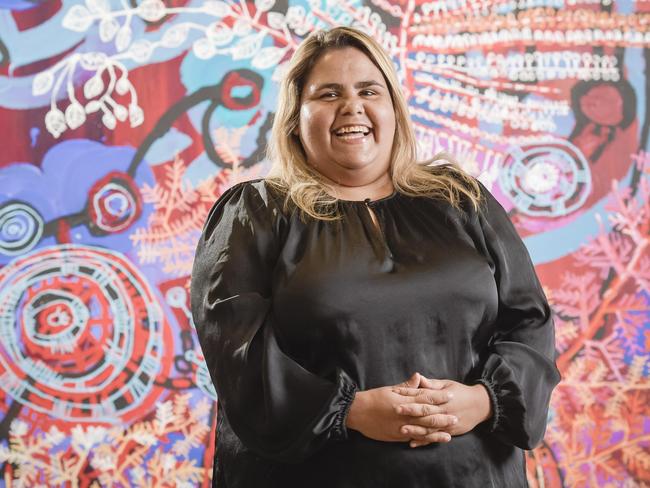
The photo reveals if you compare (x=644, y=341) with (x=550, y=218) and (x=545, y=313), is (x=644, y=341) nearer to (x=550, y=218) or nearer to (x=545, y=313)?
(x=550, y=218)

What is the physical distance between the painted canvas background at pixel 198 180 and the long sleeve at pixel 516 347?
44.1 inches

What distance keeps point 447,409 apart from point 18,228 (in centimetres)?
181

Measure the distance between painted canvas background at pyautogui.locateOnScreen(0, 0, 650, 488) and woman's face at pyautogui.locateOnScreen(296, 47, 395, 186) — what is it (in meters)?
1.02

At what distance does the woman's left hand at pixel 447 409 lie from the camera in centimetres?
139

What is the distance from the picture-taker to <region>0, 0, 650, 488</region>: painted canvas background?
2.63 metres

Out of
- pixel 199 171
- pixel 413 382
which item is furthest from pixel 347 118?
pixel 199 171

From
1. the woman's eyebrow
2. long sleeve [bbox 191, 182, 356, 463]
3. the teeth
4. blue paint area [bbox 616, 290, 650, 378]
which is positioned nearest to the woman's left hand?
long sleeve [bbox 191, 182, 356, 463]

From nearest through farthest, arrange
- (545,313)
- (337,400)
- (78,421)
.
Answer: (337,400) < (545,313) < (78,421)

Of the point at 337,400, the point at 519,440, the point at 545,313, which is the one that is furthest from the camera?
the point at 545,313

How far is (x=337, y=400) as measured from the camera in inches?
54.5

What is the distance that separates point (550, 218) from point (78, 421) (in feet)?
5.78

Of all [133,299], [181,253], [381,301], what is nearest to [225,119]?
[181,253]

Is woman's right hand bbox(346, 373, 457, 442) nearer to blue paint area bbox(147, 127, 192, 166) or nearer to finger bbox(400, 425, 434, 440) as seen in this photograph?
finger bbox(400, 425, 434, 440)

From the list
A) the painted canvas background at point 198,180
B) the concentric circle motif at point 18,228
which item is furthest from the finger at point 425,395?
the concentric circle motif at point 18,228
